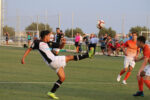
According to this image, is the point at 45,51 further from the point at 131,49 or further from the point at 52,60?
the point at 131,49

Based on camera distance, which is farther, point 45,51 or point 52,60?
point 45,51

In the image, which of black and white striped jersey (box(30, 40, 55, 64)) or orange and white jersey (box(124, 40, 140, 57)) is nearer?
black and white striped jersey (box(30, 40, 55, 64))

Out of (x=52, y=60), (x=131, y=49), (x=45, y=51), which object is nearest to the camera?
(x=52, y=60)

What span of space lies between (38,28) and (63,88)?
114 ft

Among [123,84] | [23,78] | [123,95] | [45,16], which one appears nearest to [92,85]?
[123,84]

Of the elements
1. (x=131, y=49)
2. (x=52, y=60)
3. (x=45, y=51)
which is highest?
(x=45, y=51)

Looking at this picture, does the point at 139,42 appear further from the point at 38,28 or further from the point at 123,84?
the point at 38,28

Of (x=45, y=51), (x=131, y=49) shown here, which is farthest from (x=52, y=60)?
(x=131, y=49)

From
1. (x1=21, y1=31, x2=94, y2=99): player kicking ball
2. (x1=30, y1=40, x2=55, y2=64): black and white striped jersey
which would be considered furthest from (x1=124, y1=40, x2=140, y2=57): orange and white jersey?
(x1=30, y1=40, x2=55, y2=64): black and white striped jersey

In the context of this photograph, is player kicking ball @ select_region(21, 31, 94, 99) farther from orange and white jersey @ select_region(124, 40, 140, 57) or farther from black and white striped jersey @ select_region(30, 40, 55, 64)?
orange and white jersey @ select_region(124, 40, 140, 57)

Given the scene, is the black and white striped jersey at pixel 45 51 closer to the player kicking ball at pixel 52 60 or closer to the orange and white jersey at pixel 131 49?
the player kicking ball at pixel 52 60

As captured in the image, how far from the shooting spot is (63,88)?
1129 centimetres

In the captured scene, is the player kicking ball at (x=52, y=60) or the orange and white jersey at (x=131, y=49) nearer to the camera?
the player kicking ball at (x=52, y=60)

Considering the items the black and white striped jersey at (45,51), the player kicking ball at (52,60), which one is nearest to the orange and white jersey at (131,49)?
the player kicking ball at (52,60)
